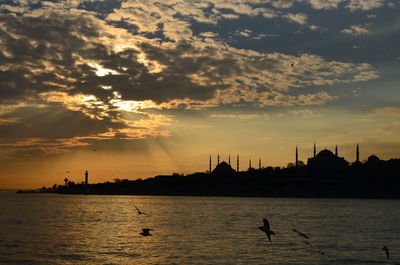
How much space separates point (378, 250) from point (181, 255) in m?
25.6

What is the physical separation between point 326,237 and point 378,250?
55.2 ft

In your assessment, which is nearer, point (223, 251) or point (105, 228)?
point (223, 251)

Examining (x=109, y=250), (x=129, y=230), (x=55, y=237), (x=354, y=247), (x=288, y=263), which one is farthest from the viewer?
(x=129, y=230)

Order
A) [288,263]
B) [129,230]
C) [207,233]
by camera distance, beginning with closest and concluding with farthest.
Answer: [288,263] → [207,233] → [129,230]

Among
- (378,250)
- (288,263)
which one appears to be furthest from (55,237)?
(378,250)

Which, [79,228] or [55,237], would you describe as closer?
[55,237]

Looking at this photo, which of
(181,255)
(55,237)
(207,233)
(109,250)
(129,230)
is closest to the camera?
Result: (181,255)

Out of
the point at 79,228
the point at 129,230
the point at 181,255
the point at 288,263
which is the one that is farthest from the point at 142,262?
the point at 79,228

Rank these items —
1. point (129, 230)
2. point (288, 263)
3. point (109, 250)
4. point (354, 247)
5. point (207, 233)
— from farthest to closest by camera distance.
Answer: point (129, 230)
point (207, 233)
point (354, 247)
point (109, 250)
point (288, 263)

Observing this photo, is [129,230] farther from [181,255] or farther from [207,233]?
[181,255]

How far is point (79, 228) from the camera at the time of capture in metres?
94.4

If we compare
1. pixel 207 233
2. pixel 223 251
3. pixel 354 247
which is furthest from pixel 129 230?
pixel 354 247

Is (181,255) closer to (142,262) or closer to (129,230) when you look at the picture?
(142,262)

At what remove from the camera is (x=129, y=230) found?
8975cm
